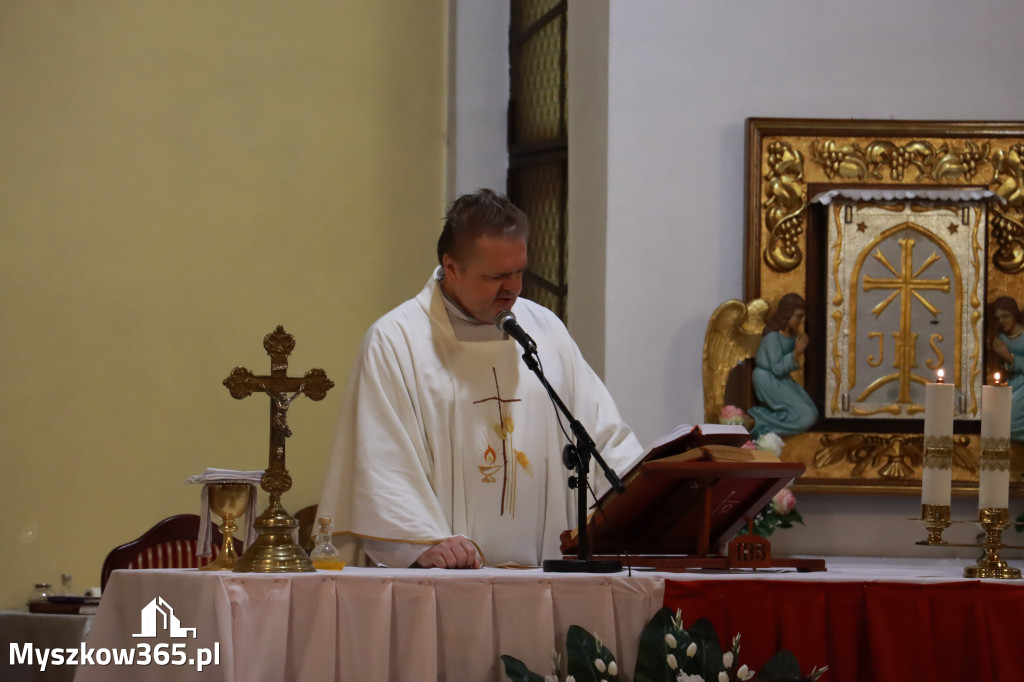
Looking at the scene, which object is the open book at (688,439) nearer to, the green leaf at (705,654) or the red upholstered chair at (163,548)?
the green leaf at (705,654)

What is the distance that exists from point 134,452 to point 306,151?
1827mm

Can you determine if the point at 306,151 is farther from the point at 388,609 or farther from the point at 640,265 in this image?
the point at 388,609

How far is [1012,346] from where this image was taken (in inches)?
236

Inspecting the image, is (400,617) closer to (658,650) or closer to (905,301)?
(658,650)

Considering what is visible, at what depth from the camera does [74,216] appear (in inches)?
246

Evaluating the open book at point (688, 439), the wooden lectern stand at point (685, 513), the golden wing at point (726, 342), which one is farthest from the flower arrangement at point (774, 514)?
the open book at point (688, 439)

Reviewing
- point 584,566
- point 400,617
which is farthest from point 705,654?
point 400,617

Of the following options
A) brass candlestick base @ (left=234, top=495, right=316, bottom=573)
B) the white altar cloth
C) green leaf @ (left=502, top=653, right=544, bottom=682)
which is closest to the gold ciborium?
brass candlestick base @ (left=234, top=495, right=316, bottom=573)

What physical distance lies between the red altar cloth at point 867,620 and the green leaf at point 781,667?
75 millimetres

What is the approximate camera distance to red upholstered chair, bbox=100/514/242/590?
16.3ft

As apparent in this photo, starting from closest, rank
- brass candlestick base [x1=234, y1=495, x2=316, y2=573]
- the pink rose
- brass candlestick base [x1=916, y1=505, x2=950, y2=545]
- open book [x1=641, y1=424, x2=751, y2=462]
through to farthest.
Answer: brass candlestick base [x1=234, y1=495, x2=316, y2=573], open book [x1=641, y1=424, x2=751, y2=462], brass candlestick base [x1=916, y1=505, x2=950, y2=545], the pink rose

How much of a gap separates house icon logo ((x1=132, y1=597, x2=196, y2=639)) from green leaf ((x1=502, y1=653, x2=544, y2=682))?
759 mm

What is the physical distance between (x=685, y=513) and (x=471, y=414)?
3.56 ft

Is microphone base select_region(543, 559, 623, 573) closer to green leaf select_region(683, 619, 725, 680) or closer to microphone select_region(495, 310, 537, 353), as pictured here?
green leaf select_region(683, 619, 725, 680)
